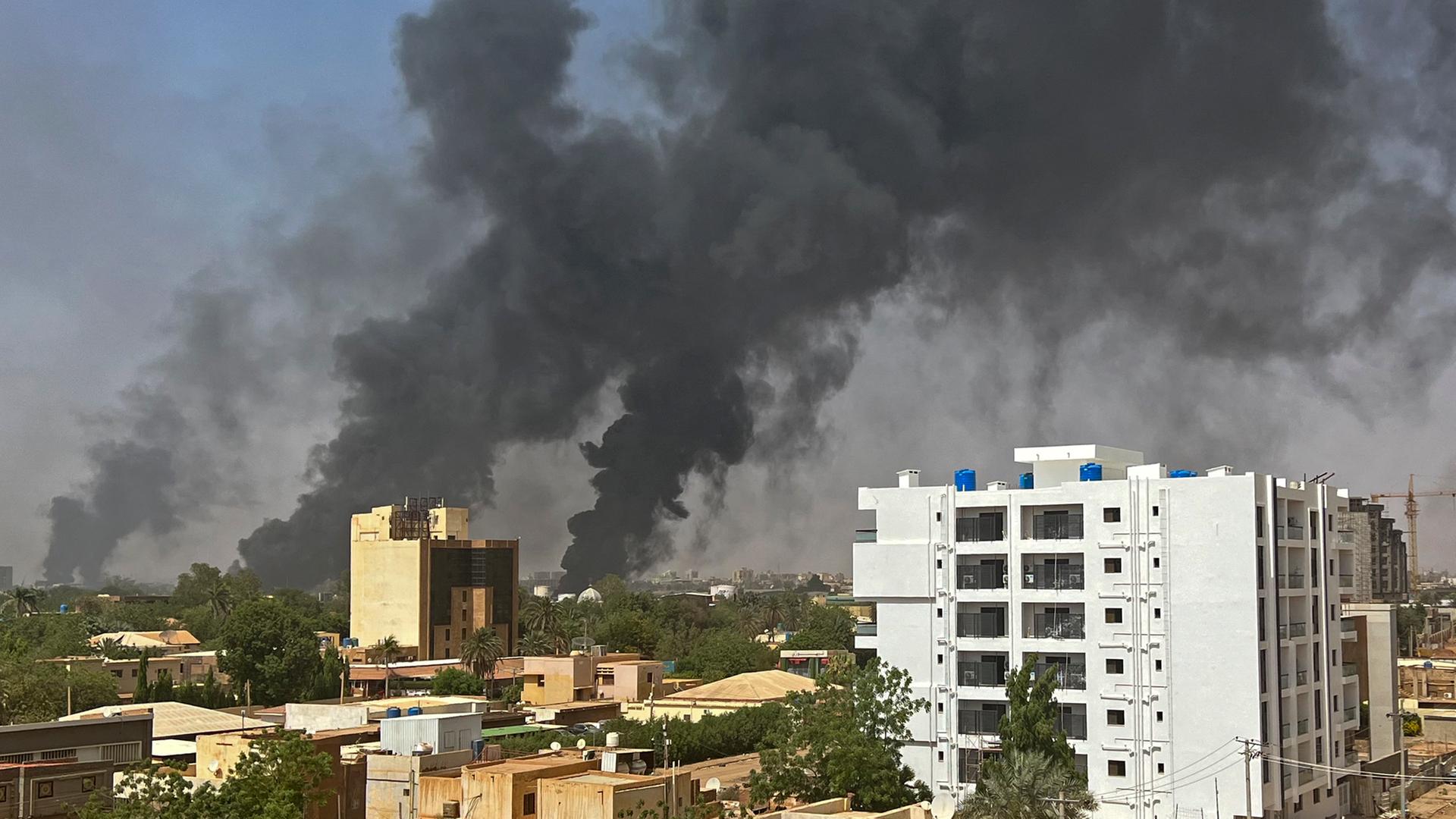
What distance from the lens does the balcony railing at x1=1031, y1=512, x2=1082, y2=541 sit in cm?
5656

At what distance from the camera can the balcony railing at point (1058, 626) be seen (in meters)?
56.1

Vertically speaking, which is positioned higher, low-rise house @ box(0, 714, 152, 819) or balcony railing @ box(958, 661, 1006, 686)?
balcony railing @ box(958, 661, 1006, 686)

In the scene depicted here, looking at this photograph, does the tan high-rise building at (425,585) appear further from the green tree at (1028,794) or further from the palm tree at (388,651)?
the green tree at (1028,794)

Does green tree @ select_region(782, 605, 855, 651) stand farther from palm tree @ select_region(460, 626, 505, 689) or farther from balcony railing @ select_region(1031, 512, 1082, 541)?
balcony railing @ select_region(1031, 512, 1082, 541)

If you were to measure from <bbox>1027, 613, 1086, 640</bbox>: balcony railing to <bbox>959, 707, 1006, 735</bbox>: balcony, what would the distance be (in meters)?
3.37

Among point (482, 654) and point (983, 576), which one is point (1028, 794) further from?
point (482, 654)

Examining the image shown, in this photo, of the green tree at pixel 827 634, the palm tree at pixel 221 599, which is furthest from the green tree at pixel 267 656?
the palm tree at pixel 221 599

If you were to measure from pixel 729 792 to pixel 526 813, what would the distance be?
16.9 meters

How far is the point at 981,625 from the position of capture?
190ft

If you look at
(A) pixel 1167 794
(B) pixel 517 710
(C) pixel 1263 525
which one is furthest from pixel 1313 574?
(B) pixel 517 710

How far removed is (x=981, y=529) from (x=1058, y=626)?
496 centimetres

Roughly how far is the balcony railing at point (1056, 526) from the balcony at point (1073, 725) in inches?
269

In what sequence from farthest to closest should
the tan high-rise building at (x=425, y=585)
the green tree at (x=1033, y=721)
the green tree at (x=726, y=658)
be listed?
the tan high-rise building at (x=425, y=585), the green tree at (x=726, y=658), the green tree at (x=1033, y=721)

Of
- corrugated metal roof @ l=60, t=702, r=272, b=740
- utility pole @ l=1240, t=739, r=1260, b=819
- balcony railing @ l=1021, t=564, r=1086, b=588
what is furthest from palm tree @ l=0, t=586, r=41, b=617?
utility pole @ l=1240, t=739, r=1260, b=819
